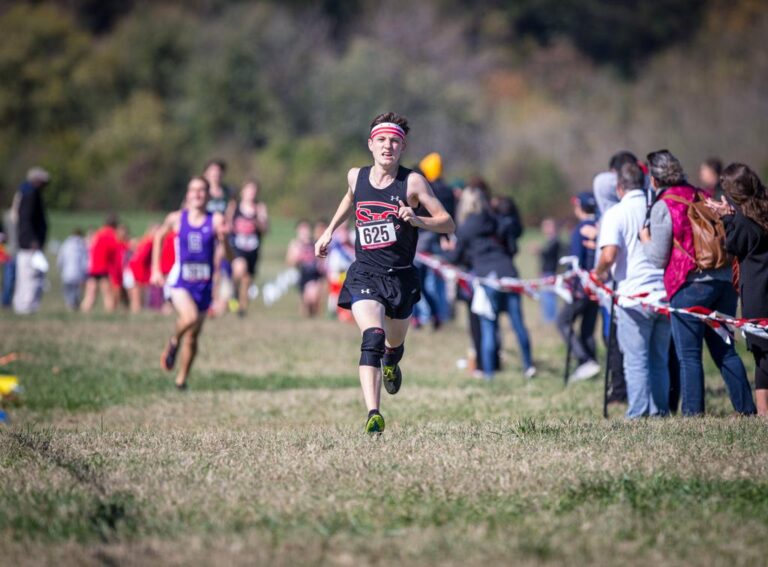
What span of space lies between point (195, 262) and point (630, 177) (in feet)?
15.9

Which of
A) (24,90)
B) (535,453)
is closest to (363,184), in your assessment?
(535,453)

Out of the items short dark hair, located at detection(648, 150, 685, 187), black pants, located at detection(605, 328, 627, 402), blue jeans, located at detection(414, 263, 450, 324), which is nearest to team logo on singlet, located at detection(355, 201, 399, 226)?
short dark hair, located at detection(648, 150, 685, 187)

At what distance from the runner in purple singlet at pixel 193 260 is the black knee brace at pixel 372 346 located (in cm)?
448

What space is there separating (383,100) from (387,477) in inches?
2546

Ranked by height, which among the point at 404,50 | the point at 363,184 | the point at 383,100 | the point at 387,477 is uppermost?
the point at 404,50

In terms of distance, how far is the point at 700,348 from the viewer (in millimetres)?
9250

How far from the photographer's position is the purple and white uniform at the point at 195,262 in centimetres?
1260

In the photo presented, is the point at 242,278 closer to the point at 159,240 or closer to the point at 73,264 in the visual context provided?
the point at 159,240

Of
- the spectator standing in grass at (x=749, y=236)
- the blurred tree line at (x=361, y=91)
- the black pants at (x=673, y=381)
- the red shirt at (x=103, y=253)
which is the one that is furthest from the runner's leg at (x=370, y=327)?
the blurred tree line at (x=361, y=91)

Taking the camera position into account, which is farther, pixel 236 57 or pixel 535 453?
pixel 236 57

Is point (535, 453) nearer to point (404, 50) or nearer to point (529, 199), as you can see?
point (529, 199)

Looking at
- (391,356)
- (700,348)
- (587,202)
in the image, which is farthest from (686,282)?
Answer: (587,202)

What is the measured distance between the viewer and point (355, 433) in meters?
8.29

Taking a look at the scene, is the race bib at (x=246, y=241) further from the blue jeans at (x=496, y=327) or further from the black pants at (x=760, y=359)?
the black pants at (x=760, y=359)
